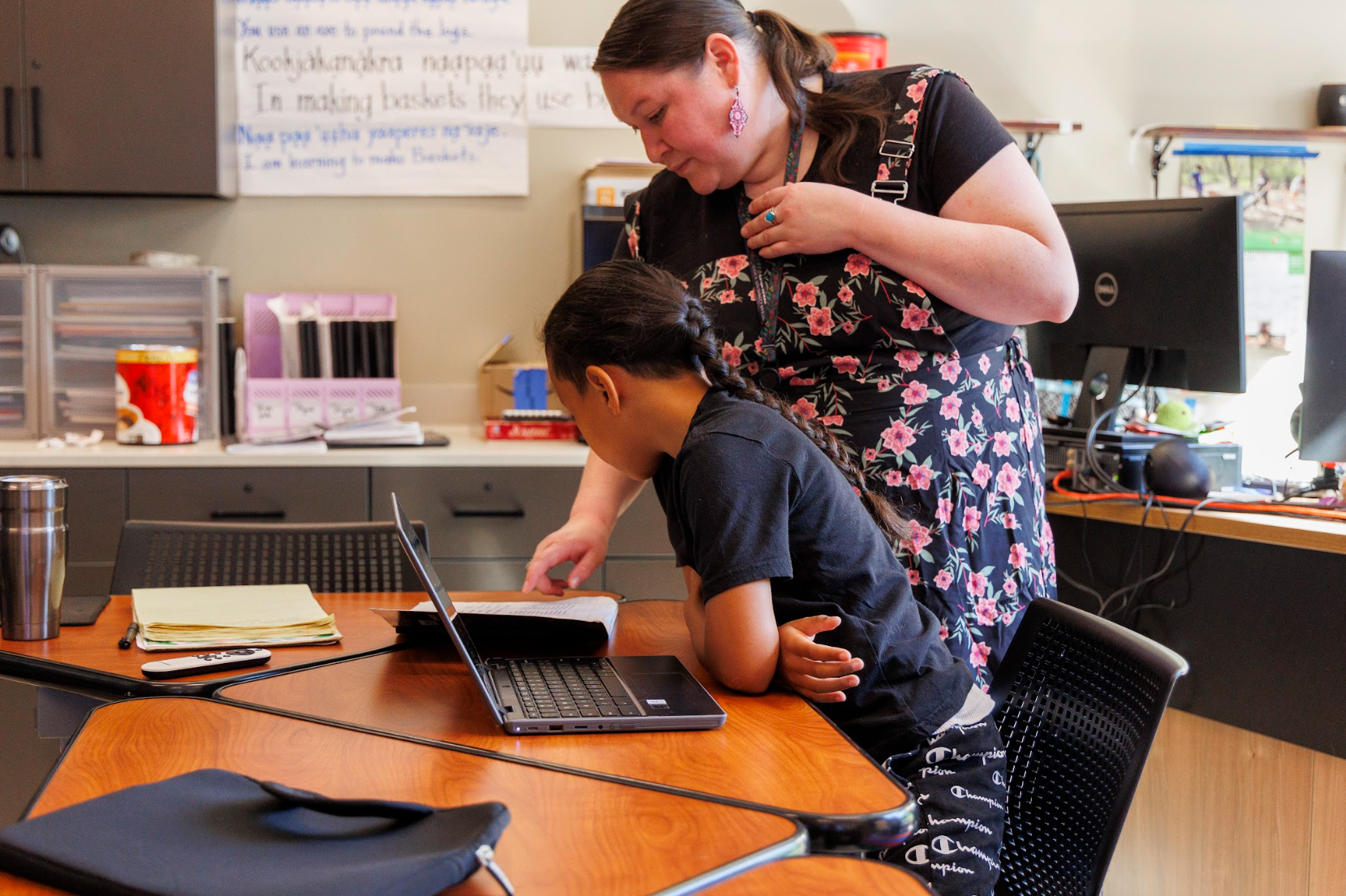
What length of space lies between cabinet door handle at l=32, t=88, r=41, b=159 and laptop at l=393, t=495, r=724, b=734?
6.70 feet

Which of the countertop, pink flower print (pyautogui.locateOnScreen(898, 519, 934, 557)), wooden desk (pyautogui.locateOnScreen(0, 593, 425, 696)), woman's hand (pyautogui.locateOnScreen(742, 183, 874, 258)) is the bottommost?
wooden desk (pyautogui.locateOnScreen(0, 593, 425, 696))

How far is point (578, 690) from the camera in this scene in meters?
1.08

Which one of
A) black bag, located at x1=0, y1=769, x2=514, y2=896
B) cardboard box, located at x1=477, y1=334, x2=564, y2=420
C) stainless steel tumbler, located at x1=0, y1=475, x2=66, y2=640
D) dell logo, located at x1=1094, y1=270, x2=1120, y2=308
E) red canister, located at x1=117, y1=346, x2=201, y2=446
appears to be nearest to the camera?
black bag, located at x1=0, y1=769, x2=514, y2=896

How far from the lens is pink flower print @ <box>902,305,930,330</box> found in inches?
55.5

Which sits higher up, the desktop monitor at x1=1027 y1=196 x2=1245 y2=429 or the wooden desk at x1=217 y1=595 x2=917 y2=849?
the desktop monitor at x1=1027 y1=196 x2=1245 y2=429

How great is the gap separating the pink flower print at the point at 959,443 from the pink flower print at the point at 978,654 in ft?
0.75

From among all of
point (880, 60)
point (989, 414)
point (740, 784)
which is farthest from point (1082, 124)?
point (740, 784)

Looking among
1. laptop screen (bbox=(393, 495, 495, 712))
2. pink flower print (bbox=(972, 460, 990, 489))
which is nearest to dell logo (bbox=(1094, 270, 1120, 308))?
pink flower print (bbox=(972, 460, 990, 489))

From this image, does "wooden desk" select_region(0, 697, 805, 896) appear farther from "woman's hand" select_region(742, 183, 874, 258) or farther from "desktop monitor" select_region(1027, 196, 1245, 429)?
"desktop monitor" select_region(1027, 196, 1245, 429)

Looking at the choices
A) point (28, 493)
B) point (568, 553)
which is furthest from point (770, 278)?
point (28, 493)

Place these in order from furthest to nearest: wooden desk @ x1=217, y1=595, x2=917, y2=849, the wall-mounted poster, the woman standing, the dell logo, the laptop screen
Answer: the wall-mounted poster, the dell logo, the woman standing, the laptop screen, wooden desk @ x1=217, y1=595, x2=917, y2=849

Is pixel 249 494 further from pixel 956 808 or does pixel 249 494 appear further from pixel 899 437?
pixel 956 808

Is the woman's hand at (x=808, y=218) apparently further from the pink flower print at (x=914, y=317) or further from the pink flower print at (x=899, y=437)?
the pink flower print at (x=899, y=437)

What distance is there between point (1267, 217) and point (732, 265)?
2292 millimetres
